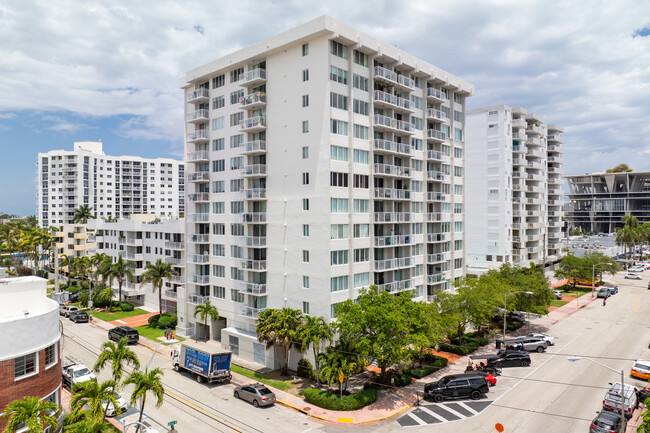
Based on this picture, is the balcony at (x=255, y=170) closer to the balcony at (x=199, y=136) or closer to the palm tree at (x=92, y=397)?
the balcony at (x=199, y=136)

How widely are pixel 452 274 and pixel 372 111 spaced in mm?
29291

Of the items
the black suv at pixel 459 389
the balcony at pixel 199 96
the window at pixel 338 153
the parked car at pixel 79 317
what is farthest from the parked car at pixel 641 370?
the parked car at pixel 79 317

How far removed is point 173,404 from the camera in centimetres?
3706

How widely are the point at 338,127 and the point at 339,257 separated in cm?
1426

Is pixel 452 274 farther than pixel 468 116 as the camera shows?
No

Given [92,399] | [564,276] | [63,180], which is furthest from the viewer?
[63,180]

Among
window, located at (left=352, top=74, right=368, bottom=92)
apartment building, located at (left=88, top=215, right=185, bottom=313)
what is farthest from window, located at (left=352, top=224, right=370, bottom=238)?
apartment building, located at (left=88, top=215, right=185, bottom=313)

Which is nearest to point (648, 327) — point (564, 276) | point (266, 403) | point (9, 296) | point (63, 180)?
point (564, 276)

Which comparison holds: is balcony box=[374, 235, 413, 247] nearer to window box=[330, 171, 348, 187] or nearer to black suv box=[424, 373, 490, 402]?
window box=[330, 171, 348, 187]

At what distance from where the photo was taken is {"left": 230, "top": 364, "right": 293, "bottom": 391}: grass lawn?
40.6 meters

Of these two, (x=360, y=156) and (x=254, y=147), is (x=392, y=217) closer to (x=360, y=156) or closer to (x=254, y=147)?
(x=360, y=156)

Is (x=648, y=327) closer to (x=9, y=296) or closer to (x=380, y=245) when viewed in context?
(x=380, y=245)

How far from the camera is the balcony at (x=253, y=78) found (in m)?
49.1

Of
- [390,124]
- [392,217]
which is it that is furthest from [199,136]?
[392,217]
